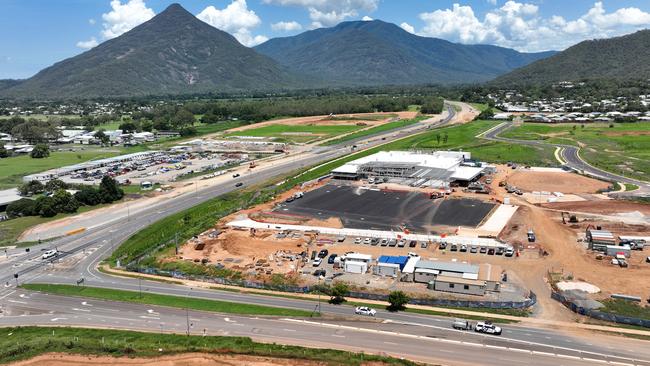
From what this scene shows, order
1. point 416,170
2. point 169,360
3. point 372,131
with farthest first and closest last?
point 372,131 < point 416,170 < point 169,360

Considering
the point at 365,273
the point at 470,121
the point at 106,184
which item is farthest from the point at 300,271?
the point at 470,121

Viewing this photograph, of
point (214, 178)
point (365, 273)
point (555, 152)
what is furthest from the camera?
point (555, 152)

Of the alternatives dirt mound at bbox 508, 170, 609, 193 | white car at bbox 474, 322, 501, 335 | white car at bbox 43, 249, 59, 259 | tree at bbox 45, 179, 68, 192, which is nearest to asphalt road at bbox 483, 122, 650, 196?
dirt mound at bbox 508, 170, 609, 193

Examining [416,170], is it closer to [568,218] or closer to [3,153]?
[568,218]

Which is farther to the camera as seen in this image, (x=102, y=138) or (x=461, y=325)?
(x=102, y=138)

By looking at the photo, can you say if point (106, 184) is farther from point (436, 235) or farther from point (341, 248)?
point (436, 235)

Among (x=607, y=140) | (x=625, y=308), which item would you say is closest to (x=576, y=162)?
(x=607, y=140)

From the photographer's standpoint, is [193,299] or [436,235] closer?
[193,299]

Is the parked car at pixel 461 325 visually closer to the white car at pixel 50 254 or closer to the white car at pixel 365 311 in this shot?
the white car at pixel 365 311
